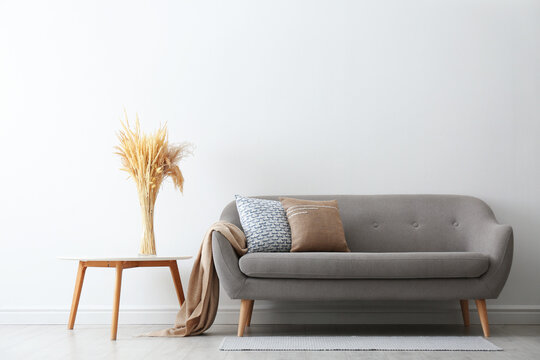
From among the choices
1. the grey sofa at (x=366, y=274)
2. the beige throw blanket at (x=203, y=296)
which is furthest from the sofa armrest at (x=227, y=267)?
the beige throw blanket at (x=203, y=296)

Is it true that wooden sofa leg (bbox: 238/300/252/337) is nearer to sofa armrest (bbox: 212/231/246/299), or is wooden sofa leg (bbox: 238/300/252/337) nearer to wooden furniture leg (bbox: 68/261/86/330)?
sofa armrest (bbox: 212/231/246/299)

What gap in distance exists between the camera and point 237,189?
420cm

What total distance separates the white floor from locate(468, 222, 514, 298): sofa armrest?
0.32m

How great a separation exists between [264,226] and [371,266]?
0.72 meters

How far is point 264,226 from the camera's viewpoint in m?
3.60

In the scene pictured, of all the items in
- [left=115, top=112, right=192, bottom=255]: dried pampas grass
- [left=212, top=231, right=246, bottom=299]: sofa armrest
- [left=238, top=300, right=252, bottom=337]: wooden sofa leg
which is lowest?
[left=238, top=300, right=252, bottom=337]: wooden sofa leg

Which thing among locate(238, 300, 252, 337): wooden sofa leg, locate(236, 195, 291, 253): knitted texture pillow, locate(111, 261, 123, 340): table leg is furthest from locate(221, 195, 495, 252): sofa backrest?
locate(111, 261, 123, 340): table leg

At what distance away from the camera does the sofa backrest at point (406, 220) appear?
383 cm

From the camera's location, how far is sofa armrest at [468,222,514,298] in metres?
3.29

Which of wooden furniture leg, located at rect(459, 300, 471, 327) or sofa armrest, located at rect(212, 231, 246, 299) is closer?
sofa armrest, located at rect(212, 231, 246, 299)

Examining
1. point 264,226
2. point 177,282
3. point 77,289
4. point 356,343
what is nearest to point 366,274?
point 356,343

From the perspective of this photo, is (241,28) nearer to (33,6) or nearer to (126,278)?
(33,6)

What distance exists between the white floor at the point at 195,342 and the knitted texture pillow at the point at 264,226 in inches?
20.8

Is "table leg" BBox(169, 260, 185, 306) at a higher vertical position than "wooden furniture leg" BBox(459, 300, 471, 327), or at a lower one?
higher
